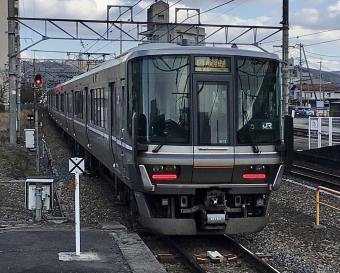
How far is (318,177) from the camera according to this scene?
18.4 metres

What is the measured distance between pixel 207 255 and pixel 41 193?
3027 millimetres

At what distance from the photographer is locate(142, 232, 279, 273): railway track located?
26.4 ft

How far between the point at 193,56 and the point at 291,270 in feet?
10.4

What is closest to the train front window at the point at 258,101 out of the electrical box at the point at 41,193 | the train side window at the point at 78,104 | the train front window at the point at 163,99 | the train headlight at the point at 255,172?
the train headlight at the point at 255,172

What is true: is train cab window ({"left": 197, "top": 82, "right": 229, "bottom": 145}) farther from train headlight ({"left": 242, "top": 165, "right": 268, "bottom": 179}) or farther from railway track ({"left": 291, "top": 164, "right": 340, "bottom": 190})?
railway track ({"left": 291, "top": 164, "right": 340, "bottom": 190})

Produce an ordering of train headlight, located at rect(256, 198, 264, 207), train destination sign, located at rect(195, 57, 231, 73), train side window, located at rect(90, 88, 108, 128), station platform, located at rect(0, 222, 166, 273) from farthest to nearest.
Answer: train side window, located at rect(90, 88, 108, 128) < train headlight, located at rect(256, 198, 264, 207) < train destination sign, located at rect(195, 57, 231, 73) < station platform, located at rect(0, 222, 166, 273)

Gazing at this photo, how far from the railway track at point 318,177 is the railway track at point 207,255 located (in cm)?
679

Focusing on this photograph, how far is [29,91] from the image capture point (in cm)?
7238

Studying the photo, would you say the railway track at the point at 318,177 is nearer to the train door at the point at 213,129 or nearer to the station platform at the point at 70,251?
the train door at the point at 213,129

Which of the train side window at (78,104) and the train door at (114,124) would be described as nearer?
the train door at (114,124)

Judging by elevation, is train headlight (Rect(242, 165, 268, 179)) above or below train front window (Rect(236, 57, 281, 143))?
below

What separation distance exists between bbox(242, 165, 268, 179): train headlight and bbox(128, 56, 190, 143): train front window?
97 cm

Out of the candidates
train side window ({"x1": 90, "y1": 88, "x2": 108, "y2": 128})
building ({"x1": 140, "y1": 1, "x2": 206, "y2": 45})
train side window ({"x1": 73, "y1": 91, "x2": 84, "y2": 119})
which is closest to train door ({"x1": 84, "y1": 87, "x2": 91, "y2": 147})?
train side window ({"x1": 90, "y1": 88, "x2": 108, "y2": 128})

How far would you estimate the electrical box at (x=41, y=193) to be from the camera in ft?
33.0
